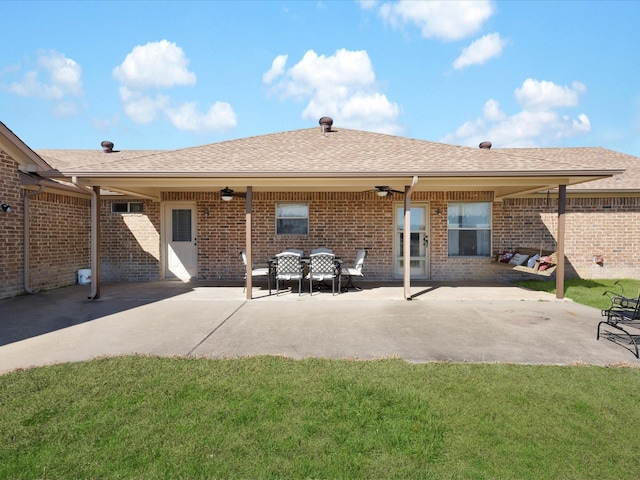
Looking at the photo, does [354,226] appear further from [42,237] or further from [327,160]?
[42,237]

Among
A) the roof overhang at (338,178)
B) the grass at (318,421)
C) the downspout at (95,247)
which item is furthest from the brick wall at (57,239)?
the grass at (318,421)

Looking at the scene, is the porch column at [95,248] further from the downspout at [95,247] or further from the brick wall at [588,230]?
the brick wall at [588,230]

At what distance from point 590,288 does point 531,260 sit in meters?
1.86

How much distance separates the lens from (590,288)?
9305 mm

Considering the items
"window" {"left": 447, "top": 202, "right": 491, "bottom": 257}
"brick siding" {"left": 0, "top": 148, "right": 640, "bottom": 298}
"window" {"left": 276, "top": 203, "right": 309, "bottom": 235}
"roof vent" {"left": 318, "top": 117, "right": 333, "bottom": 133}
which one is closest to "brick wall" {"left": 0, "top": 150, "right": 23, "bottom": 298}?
"brick siding" {"left": 0, "top": 148, "right": 640, "bottom": 298}

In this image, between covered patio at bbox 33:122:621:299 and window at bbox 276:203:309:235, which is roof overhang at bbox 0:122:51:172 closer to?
covered patio at bbox 33:122:621:299

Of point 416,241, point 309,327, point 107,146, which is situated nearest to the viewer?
point 309,327

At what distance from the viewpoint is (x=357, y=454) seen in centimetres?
253

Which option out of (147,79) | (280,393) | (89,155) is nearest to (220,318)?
(280,393)

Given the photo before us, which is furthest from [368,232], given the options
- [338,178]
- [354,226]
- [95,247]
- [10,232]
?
[10,232]

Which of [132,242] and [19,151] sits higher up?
[19,151]

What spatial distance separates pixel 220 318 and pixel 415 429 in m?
4.33

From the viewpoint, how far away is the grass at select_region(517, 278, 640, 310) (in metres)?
7.75

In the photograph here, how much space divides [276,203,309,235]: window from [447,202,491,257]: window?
4287mm
